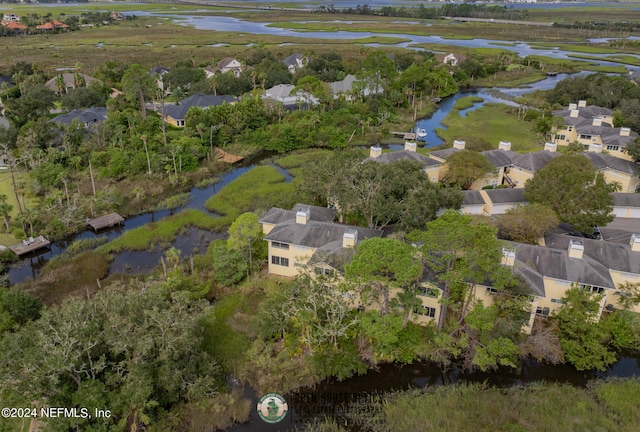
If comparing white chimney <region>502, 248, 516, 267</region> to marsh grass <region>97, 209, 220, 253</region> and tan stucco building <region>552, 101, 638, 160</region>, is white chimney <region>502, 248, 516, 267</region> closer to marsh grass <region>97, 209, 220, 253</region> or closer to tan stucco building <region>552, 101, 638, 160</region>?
marsh grass <region>97, 209, 220, 253</region>

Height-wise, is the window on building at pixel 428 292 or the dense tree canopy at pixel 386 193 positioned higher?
the dense tree canopy at pixel 386 193

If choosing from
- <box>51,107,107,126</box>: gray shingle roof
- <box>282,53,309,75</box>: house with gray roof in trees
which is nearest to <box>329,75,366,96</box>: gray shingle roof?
<box>282,53,309,75</box>: house with gray roof in trees

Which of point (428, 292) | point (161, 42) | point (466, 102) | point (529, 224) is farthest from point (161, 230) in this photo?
point (161, 42)

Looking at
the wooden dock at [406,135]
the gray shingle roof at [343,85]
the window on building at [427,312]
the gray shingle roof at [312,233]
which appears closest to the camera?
the window on building at [427,312]

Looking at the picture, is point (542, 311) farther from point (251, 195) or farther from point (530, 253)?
point (251, 195)

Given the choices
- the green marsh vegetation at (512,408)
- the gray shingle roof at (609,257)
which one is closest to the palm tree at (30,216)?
the green marsh vegetation at (512,408)

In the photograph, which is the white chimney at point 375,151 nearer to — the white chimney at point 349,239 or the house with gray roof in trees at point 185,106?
the white chimney at point 349,239

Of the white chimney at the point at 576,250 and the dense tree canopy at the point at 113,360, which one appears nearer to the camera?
the dense tree canopy at the point at 113,360
